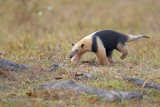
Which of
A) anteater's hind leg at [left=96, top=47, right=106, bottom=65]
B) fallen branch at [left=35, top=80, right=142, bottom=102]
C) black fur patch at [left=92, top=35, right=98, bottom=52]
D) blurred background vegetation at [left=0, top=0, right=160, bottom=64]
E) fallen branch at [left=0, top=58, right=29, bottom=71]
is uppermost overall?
blurred background vegetation at [left=0, top=0, right=160, bottom=64]

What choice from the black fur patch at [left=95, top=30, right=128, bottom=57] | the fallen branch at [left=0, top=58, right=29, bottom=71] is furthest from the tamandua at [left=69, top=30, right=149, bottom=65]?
the fallen branch at [left=0, top=58, right=29, bottom=71]

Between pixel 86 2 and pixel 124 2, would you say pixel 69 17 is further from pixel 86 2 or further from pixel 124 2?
pixel 124 2

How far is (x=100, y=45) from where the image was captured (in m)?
7.73

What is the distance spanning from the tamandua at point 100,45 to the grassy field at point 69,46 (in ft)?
0.75

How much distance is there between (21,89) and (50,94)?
689 mm

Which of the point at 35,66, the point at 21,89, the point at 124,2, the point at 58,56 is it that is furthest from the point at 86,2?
the point at 21,89

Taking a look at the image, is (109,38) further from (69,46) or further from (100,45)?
(69,46)

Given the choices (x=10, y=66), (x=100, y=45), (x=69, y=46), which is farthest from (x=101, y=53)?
(x=69, y=46)

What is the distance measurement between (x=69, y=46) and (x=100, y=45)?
7.98ft

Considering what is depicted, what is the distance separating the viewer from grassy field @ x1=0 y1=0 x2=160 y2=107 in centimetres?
555

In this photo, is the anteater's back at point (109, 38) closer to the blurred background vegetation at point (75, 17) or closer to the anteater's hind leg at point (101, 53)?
the anteater's hind leg at point (101, 53)

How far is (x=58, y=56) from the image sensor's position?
8.50 m

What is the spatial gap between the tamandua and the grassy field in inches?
9.0

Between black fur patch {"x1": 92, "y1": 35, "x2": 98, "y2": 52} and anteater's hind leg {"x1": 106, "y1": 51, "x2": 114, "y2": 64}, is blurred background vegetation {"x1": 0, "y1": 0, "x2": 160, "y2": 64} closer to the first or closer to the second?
anteater's hind leg {"x1": 106, "y1": 51, "x2": 114, "y2": 64}
